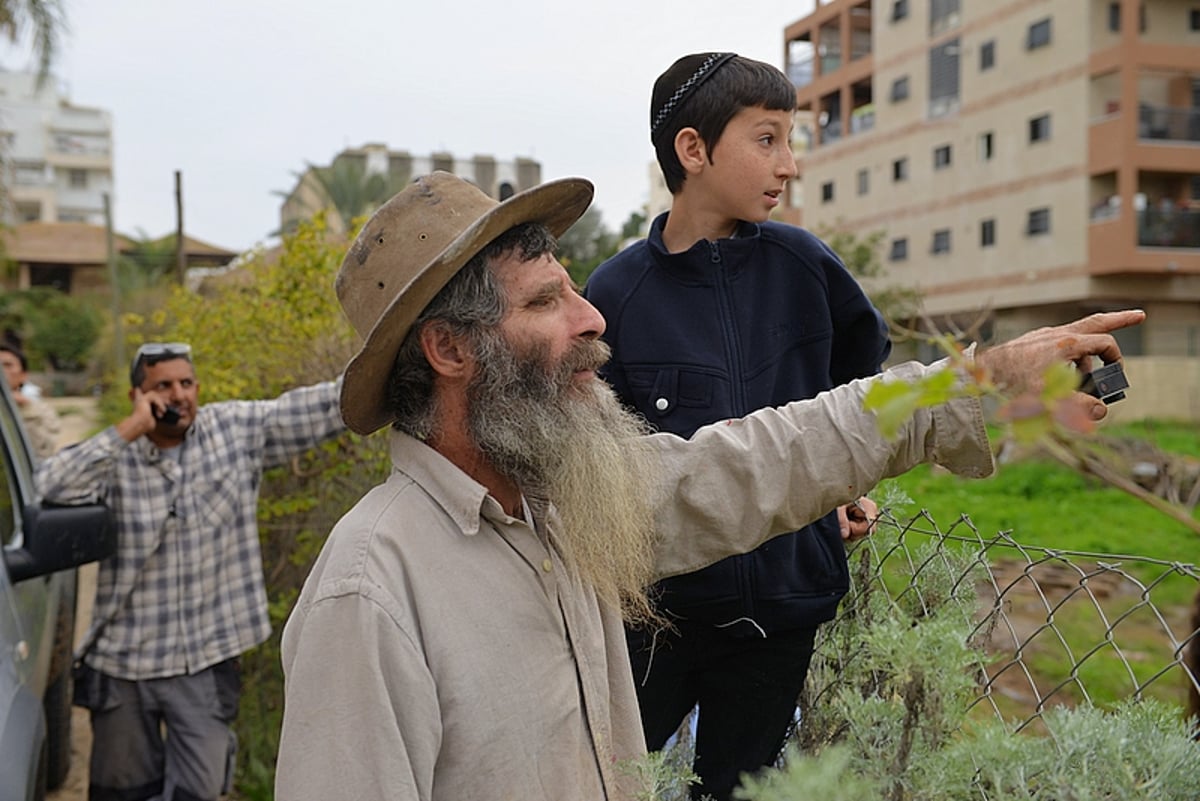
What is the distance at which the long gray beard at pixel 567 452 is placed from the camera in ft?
6.28

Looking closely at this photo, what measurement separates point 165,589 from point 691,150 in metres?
2.80

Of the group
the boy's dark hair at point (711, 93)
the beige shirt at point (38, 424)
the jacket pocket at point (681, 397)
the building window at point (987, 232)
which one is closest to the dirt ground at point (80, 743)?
the beige shirt at point (38, 424)

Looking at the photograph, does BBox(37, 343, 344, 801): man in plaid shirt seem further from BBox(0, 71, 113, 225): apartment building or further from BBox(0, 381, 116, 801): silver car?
BBox(0, 71, 113, 225): apartment building

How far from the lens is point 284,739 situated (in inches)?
64.9

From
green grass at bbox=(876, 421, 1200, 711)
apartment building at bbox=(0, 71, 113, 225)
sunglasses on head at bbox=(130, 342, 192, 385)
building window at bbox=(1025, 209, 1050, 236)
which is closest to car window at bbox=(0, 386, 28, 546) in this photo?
sunglasses on head at bbox=(130, 342, 192, 385)

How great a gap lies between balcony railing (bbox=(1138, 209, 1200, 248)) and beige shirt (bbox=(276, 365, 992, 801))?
1078 inches

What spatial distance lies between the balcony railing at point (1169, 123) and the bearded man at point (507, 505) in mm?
27868

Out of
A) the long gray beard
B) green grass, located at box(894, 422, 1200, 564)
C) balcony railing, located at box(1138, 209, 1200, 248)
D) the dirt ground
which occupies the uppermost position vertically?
balcony railing, located at box(1138, 209, 1200, 248)

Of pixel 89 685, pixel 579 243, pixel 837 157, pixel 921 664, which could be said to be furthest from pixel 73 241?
pixel 921 664

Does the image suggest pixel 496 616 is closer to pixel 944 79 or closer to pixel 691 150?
pixel 691 150

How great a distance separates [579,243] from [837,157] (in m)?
9.15

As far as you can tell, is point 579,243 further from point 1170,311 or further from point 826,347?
point 826,347

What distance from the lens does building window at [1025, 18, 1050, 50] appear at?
93.2ft

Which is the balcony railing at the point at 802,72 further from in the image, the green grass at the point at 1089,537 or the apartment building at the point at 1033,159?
the green grass at the point at 1089,537
